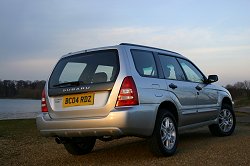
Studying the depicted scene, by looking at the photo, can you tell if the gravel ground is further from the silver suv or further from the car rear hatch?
the car rear hatch

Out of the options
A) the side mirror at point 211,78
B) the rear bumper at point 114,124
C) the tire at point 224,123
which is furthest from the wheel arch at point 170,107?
the tire at point 224,123

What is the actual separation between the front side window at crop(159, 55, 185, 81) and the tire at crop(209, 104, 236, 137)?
1.85m

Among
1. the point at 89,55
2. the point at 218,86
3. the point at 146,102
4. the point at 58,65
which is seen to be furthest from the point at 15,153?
the point at 218,86

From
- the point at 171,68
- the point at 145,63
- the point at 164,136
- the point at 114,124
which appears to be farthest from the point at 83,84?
the point at 171,68

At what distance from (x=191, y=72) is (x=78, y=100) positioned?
2.88 metres

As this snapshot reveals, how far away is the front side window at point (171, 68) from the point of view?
649 cm

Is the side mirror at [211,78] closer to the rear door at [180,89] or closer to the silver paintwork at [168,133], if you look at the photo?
the rear door at [180,89]

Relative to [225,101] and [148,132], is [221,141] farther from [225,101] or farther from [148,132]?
[148,132]

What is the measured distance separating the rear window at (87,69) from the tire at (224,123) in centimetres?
357

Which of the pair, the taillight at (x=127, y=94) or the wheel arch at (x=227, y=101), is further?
the wheel arch at (x=227, y=101)

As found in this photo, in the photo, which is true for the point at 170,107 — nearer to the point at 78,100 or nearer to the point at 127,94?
the point at 127,94

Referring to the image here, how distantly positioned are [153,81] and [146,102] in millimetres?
496

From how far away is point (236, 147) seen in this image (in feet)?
21.4

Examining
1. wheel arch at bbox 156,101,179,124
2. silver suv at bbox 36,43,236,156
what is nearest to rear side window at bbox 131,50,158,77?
silver suv at bbox 36,43,236,156
